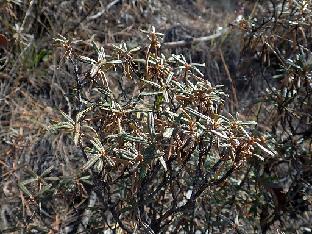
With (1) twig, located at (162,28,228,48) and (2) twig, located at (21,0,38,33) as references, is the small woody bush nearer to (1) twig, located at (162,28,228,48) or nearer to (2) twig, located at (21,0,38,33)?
(2) twig, located at (21,0,38,33)

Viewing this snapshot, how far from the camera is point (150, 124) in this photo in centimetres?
210

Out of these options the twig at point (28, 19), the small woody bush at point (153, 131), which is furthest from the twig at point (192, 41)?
the small woody bush at point (153, 131)

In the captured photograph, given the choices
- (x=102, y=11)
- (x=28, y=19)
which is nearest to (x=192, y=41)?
(x=102, y=11)

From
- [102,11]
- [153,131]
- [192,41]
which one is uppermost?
[153,131]

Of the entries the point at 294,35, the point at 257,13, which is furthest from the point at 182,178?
the point at 257,13

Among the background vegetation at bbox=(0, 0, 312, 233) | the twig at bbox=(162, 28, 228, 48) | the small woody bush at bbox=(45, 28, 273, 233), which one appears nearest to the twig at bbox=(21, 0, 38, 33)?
the background vegetation at bbox=(0, 0, 312, 233)

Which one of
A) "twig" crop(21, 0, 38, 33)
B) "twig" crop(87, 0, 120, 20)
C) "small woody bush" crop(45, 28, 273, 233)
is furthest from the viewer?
"twig" crop(87, 0, 120, 20)

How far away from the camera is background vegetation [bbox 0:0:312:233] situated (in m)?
2.15

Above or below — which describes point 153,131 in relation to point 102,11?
above

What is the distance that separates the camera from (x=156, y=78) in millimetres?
2297

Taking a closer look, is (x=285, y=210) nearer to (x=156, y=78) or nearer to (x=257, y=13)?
(x=156, y=78)

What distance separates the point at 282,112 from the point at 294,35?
40 centimetres

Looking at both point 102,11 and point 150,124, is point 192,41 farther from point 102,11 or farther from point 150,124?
point 150,124

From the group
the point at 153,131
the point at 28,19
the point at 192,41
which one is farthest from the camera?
the point at 192,41
